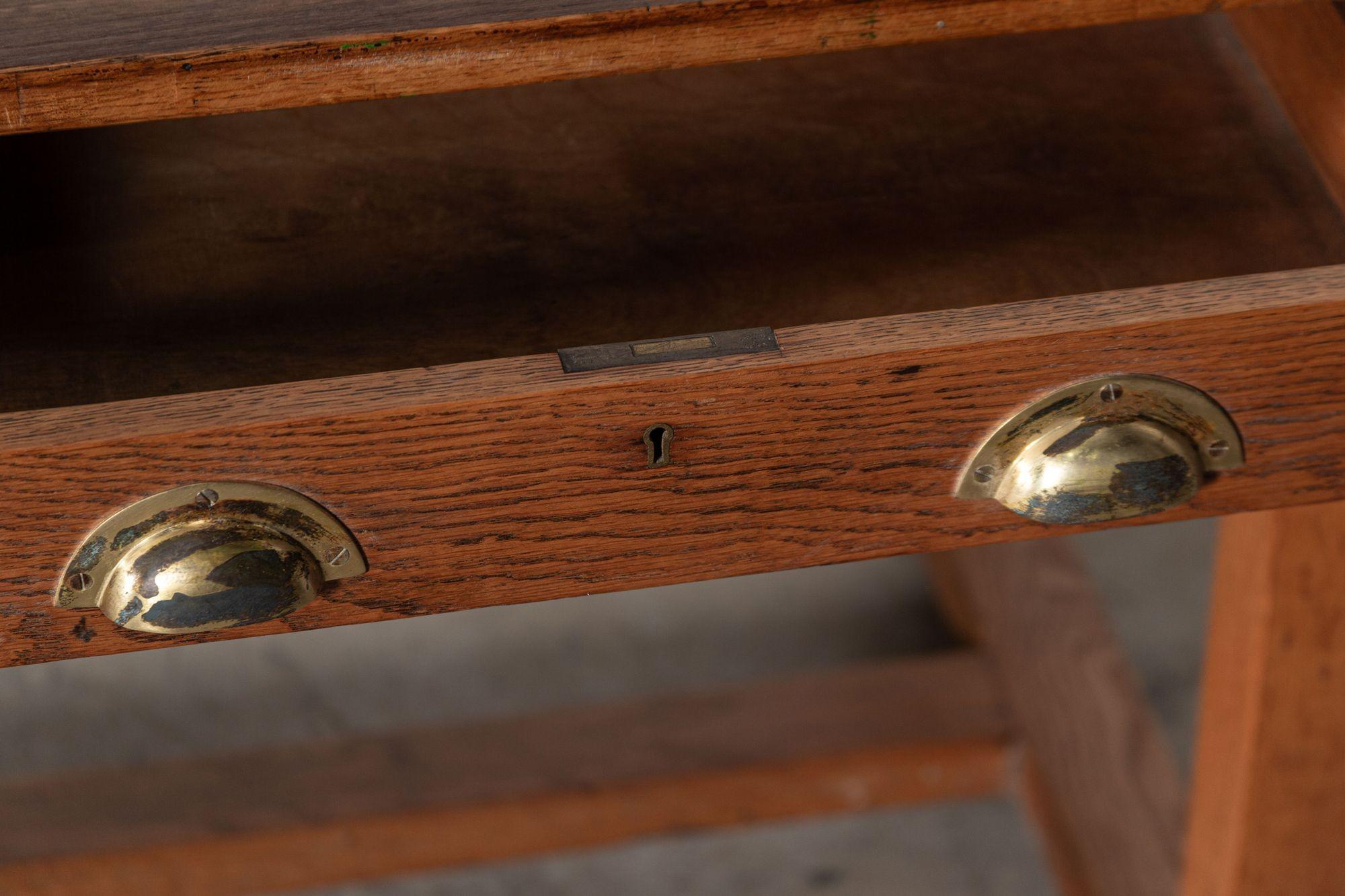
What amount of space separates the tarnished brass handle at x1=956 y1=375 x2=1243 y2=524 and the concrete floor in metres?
0.97

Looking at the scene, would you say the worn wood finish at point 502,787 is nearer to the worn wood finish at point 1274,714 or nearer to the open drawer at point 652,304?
the worn wood finish at point 1274,714

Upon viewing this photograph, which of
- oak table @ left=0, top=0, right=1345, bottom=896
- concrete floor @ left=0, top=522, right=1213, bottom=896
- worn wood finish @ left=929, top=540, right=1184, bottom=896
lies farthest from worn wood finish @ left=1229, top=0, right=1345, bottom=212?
concrete floor @ left=0, top=522, right=1213, bottom=896

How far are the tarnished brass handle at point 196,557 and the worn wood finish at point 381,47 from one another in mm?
125

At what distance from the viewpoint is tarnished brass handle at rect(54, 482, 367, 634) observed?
417mm

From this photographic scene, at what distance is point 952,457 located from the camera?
1.54ft

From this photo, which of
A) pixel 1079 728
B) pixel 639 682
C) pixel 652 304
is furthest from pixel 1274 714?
pixel 639 682

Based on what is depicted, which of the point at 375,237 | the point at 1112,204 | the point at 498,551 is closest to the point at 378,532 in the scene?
the point at 498,551

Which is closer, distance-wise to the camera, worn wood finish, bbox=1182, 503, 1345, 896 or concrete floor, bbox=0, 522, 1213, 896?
worn wood finish, bbox=1182, 503, 1345, 896

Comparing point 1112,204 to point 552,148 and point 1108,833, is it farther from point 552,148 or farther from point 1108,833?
point 1108,833

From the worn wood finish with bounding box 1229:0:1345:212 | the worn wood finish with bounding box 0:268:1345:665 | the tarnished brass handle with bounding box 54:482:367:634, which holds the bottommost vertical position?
the tarnished brass handle with bounding box 54:482:367:634

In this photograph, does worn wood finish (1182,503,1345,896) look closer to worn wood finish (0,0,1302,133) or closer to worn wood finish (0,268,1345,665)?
worn wood finish (0,268,1345,665)

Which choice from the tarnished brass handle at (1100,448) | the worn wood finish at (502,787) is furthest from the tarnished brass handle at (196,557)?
the worn wood finish at (502,787)

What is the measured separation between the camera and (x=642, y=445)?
44 centimetres

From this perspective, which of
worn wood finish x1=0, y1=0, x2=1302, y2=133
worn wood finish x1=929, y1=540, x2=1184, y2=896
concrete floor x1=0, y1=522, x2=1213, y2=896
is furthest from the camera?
concrete floor x1=0, y1=522, x2=1213, y2=896
